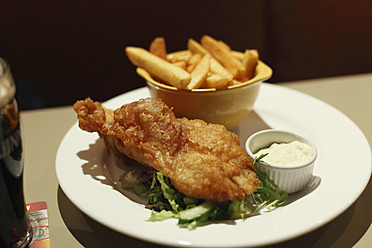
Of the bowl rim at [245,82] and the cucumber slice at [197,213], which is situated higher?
the bowl rim at [245,82]

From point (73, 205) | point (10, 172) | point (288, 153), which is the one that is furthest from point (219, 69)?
point (10, 172)

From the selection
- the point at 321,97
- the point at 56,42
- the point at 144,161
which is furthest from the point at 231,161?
the point at 56,42

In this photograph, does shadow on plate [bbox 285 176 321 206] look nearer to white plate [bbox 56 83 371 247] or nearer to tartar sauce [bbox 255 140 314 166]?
white plate [bbox 56 83 371 247]

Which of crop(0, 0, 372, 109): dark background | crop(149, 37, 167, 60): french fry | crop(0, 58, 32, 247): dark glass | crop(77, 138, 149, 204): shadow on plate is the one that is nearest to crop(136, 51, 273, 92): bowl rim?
crop(149, 37, 167, 60): french fry

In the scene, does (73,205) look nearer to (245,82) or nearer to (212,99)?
(212,99)

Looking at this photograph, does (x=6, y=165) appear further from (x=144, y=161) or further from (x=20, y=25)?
(x=20, y=25)

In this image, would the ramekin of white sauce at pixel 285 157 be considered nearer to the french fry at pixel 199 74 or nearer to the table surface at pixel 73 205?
the table surface at pixel 73 205

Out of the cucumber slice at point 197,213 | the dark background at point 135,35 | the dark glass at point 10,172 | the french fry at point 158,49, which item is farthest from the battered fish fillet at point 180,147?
the dark background at point 135,35
